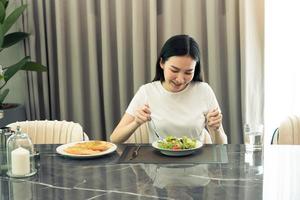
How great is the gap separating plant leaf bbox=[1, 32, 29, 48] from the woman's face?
1.27 meters

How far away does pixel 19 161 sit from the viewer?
1.45 metres

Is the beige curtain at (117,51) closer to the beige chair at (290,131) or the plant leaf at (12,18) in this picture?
the plant leaf at (12,18)

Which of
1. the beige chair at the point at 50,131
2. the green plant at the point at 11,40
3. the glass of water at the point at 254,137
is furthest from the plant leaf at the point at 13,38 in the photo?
the glass of water at the point at 254,137

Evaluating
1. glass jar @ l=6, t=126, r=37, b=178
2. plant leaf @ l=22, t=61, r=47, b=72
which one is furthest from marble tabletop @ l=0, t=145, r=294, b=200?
plant leaf @ l=22, t=61, r=47, b=72

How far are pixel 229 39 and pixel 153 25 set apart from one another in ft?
1.70

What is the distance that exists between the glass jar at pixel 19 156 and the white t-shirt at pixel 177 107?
0.73 metres

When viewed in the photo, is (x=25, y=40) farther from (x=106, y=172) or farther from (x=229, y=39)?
(x=106, y=172)

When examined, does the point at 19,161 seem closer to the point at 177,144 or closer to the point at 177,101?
the point at 177,144

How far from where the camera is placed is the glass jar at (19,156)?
1.44m

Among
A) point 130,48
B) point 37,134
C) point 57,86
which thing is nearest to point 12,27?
point 57,86

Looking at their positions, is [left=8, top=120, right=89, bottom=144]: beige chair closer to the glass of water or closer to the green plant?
the green plant

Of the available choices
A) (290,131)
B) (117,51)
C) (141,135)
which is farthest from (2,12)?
(290,131)

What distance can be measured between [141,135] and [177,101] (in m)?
0.26

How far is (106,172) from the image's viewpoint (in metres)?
1.49
